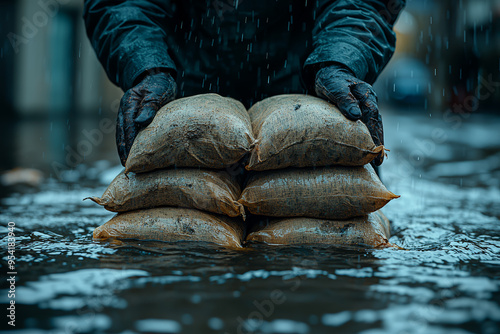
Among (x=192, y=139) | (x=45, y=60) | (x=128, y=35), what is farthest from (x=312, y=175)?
(x=45, y=60)

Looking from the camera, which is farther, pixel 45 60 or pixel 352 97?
pixel 45 60

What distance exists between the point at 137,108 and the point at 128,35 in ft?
1.89

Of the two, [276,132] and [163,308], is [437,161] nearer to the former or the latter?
[276,132]

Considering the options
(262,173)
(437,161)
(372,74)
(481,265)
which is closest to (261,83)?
(372,74)

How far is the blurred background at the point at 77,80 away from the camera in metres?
8.57

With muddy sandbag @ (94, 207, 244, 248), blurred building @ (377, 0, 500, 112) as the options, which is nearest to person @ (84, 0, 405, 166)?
muddy sandbag @ (94, 207, 244, 248)

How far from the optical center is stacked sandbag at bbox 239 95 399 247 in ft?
7.32

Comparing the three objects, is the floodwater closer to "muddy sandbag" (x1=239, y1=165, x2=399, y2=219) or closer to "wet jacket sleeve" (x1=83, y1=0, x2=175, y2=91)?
"muddy sandbag" (x1=239, y1=165, x2=399, y2=219)

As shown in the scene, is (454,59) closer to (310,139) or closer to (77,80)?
(77,80)

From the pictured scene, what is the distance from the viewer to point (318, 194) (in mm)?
2312

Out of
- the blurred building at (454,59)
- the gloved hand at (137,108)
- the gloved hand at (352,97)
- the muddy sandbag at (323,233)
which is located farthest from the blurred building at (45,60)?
the blurred building at (454,59)

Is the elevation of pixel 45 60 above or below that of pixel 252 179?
above

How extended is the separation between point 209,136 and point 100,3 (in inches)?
49.5

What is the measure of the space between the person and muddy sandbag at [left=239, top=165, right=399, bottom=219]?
19 cm
